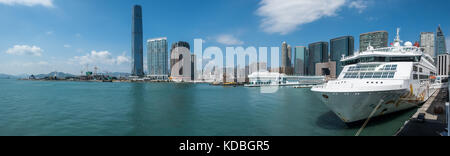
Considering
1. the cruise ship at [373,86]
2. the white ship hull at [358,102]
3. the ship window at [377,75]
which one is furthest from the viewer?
the ship window at [377,75]

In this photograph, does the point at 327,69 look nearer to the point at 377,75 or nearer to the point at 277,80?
the point at 277,80

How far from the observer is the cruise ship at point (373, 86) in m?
13.5

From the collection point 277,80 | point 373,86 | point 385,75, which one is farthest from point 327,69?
point 373,86

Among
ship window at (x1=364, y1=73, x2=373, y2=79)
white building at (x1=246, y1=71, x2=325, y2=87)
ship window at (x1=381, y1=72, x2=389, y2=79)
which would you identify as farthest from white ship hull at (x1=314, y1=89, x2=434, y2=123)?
white building at (x1=246, y1=71, x2=325, y2=87)

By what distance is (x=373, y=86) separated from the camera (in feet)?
45.1

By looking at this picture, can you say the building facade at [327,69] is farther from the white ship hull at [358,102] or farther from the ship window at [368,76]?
the white ship hull at [358,102]

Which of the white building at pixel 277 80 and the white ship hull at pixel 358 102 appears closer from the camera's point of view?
the white ship hull at pixel 358 102

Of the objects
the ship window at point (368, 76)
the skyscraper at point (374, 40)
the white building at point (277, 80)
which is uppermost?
the skyscraper at point (374, 40)

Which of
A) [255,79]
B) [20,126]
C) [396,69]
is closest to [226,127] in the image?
[396,69]

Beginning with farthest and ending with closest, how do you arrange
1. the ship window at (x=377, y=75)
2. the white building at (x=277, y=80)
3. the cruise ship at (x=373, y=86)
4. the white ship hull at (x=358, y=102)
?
the white building at (x=277, y=80) < the ship window at (x=377, y=75) < the cruise ship at (x=373, y=86) < the white ship hull at (x=358, y=102)

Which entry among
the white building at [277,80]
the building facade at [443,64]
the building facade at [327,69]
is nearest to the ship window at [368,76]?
the white building at [277,80]

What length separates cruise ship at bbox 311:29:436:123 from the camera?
1345 centimetres
